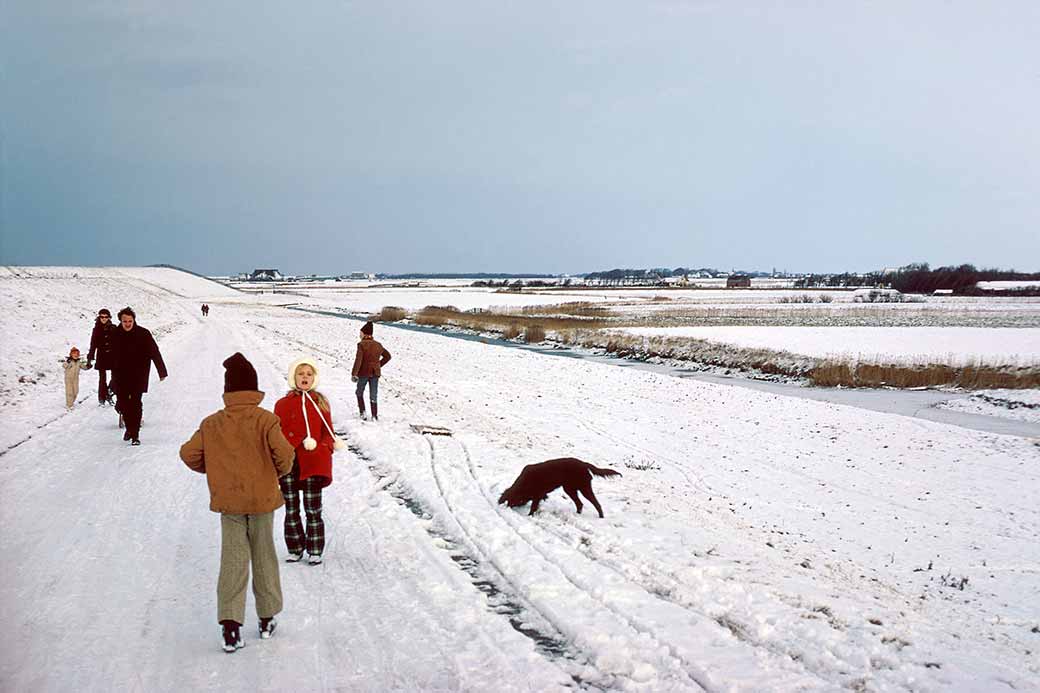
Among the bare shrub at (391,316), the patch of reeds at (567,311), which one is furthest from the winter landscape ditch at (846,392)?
the patch of reeds at (567,311)

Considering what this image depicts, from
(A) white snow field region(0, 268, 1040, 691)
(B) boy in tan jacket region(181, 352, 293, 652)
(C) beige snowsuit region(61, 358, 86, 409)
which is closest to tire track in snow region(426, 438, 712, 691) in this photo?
(A) white snow field region(0, 268, 1040, 691)

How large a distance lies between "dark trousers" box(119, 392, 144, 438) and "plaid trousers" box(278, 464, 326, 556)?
589cm

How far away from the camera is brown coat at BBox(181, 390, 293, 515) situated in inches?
189

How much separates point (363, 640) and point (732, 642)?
2572 mm

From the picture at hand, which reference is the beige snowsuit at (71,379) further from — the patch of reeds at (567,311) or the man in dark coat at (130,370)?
the patch of reeds at (567,311)

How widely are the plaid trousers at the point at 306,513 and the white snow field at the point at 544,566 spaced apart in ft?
0.99

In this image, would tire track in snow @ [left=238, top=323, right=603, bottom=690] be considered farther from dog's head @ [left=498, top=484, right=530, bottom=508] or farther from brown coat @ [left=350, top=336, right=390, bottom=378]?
brown coat @ [left=350, top=336, right=390, bottom=378]

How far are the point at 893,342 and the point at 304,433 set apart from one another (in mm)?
35656

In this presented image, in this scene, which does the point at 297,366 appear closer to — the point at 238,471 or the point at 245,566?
the point at 238,471

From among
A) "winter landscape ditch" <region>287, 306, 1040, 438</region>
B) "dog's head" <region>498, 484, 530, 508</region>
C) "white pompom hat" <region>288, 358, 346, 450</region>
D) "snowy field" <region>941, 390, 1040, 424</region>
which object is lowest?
"winter landscape ditch" <region>287, 306, 1040, 438</region>

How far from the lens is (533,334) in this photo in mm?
41938

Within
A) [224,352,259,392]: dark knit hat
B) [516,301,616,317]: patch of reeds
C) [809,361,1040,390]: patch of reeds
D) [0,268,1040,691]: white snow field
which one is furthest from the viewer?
[516,301,616,317]: patch of reeds

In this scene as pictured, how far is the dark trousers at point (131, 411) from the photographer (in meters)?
11.1

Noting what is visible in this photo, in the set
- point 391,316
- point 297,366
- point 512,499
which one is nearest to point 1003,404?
point 512,499
